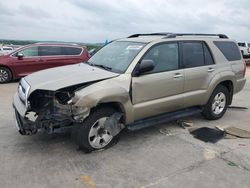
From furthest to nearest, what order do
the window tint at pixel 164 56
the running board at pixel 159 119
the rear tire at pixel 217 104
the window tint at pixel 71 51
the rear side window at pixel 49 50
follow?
the window tint at pixel 71 51 → the rear side window at pixel 49 50 → the rear tire at pixel 217 104 → the window tint at pixel 164 56 → the running board at pixel 159 119

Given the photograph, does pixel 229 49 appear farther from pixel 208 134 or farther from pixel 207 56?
pixel 208 134

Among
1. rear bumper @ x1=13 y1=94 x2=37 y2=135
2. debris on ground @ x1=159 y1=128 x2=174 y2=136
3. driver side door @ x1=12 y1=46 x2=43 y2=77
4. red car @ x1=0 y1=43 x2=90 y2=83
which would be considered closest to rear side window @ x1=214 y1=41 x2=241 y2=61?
debris on ground @ x1=159 y1=128 x2=174 y2=136

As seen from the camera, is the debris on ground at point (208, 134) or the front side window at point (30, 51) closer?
the debris on ground at point (208, 134)

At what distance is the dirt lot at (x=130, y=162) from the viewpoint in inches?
142

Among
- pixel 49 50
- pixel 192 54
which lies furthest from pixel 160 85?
pixel 49 50

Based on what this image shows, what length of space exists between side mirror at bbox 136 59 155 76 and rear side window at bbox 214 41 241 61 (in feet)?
7.17

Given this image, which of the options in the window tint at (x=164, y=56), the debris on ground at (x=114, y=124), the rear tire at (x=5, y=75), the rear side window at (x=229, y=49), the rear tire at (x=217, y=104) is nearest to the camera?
the debris on ground at (x=114, y=124)

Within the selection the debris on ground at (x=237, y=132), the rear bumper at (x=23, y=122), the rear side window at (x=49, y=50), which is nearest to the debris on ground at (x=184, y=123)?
the debris on ground at (x=237, y=132)

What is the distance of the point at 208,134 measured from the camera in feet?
17.6

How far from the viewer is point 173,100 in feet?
17.3

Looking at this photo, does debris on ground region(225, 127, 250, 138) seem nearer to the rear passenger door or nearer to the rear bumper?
the rear passenger door

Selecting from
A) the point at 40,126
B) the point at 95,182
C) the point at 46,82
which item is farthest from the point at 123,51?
the point at 95,182

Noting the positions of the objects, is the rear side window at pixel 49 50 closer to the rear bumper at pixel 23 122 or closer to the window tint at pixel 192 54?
the window tint at pixel 192 54

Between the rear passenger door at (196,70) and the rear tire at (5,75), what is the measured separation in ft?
27.6
